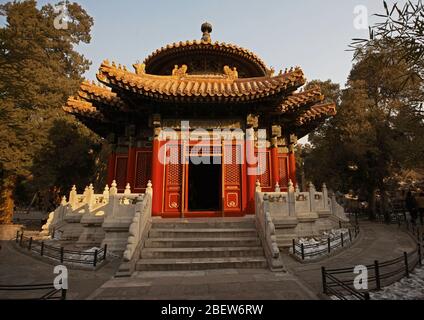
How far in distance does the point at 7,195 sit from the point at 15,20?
38.8 ft

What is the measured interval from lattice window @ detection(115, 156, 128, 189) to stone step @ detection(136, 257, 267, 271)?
20.6 ft

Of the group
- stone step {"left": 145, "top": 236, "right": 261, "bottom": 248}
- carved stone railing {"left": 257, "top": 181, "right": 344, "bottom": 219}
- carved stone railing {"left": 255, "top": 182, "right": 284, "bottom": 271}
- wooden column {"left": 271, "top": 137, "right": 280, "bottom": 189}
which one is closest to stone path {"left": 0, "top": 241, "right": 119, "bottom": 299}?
stone step {"left": 145, "top": 236, "right": 261, "bottom": 248}

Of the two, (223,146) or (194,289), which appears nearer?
(194,289)

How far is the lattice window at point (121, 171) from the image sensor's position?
13055 millimetres

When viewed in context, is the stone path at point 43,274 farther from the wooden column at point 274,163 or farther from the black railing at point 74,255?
the wooden column at point 274,163

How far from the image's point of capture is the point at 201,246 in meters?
8.27

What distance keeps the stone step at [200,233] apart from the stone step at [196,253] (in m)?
0.71

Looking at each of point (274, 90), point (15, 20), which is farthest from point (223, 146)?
point (15, 20)

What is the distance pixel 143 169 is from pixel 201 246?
18.0ft

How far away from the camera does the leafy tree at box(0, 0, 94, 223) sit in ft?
36.1

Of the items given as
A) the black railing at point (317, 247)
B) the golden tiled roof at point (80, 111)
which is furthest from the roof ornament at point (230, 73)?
the black railing at point (317, 247)

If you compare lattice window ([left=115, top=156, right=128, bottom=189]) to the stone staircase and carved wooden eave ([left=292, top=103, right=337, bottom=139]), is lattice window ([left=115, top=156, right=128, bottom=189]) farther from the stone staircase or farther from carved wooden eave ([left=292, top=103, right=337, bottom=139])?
carved wooden eave ([left=292, top=103, right=337, bottom=139])

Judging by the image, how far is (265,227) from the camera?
826 cm
